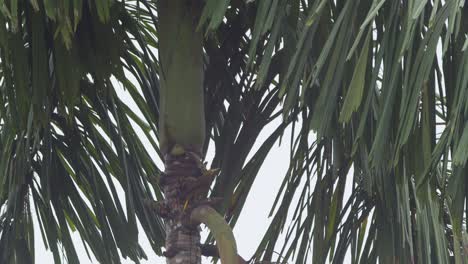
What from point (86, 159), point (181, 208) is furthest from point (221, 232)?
point (86, 159)

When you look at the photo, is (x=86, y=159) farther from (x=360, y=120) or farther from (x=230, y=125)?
(x=360, y=120)

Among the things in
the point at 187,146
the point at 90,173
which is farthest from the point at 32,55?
Answer: the point at 90,173

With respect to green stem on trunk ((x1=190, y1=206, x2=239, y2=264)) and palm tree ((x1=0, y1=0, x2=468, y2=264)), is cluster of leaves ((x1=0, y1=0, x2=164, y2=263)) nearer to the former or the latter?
palm tree ((x1=0, y1=0, x2=468, y2=264))

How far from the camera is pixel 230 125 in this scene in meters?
2.71

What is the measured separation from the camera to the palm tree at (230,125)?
1746 mm

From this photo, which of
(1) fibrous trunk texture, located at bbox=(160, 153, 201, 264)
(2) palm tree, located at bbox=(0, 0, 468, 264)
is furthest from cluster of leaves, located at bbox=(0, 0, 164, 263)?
(1) fibrous trunk texture, located at bbox=(160, 153, 201, 264)

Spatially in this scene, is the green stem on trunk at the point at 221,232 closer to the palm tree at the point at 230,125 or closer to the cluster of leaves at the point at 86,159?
the palm tree at the point at 230,125

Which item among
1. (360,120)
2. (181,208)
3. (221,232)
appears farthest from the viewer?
(181,208)

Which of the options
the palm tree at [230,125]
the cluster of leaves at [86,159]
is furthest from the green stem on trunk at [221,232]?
the cluster of leaves at [86,159]

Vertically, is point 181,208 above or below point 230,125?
below

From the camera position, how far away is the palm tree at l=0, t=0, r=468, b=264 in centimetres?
175

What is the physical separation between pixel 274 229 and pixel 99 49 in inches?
24.1

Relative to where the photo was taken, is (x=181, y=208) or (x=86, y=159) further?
(x=86, y=159)

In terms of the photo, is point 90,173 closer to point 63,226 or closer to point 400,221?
point 63,226
